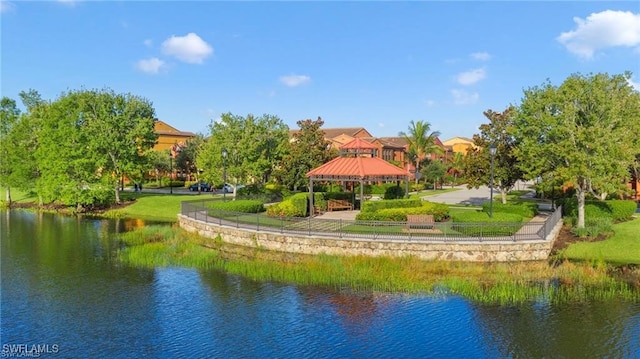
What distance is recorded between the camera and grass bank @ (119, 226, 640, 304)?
65.5 feet

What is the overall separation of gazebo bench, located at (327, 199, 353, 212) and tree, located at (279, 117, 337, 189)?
7630mm

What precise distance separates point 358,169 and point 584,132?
14.6 m

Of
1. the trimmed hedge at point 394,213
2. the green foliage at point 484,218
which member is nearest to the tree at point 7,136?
the trimmed hedge at point 394,213

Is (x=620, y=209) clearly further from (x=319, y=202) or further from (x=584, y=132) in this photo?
(x=319, y=202)

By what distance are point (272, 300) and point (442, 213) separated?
16524mm

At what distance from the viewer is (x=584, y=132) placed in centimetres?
2862

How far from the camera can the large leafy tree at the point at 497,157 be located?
38.8m

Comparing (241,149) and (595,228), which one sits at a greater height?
(241,149)

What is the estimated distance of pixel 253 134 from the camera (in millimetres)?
50125

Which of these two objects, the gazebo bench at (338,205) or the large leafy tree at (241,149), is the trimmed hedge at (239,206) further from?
the large leafy tree at (241,149)

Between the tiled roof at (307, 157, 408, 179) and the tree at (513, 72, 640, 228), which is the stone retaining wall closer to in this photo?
the tree at (513, 72, 640, 228)

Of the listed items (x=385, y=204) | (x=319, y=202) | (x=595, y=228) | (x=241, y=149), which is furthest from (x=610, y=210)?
(x=241, y=149)

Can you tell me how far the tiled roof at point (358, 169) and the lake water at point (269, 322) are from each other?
1460 cm

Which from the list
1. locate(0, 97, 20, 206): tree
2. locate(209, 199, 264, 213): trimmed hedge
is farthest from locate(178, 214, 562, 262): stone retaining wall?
locate(0, 97, 20, 206): tree
